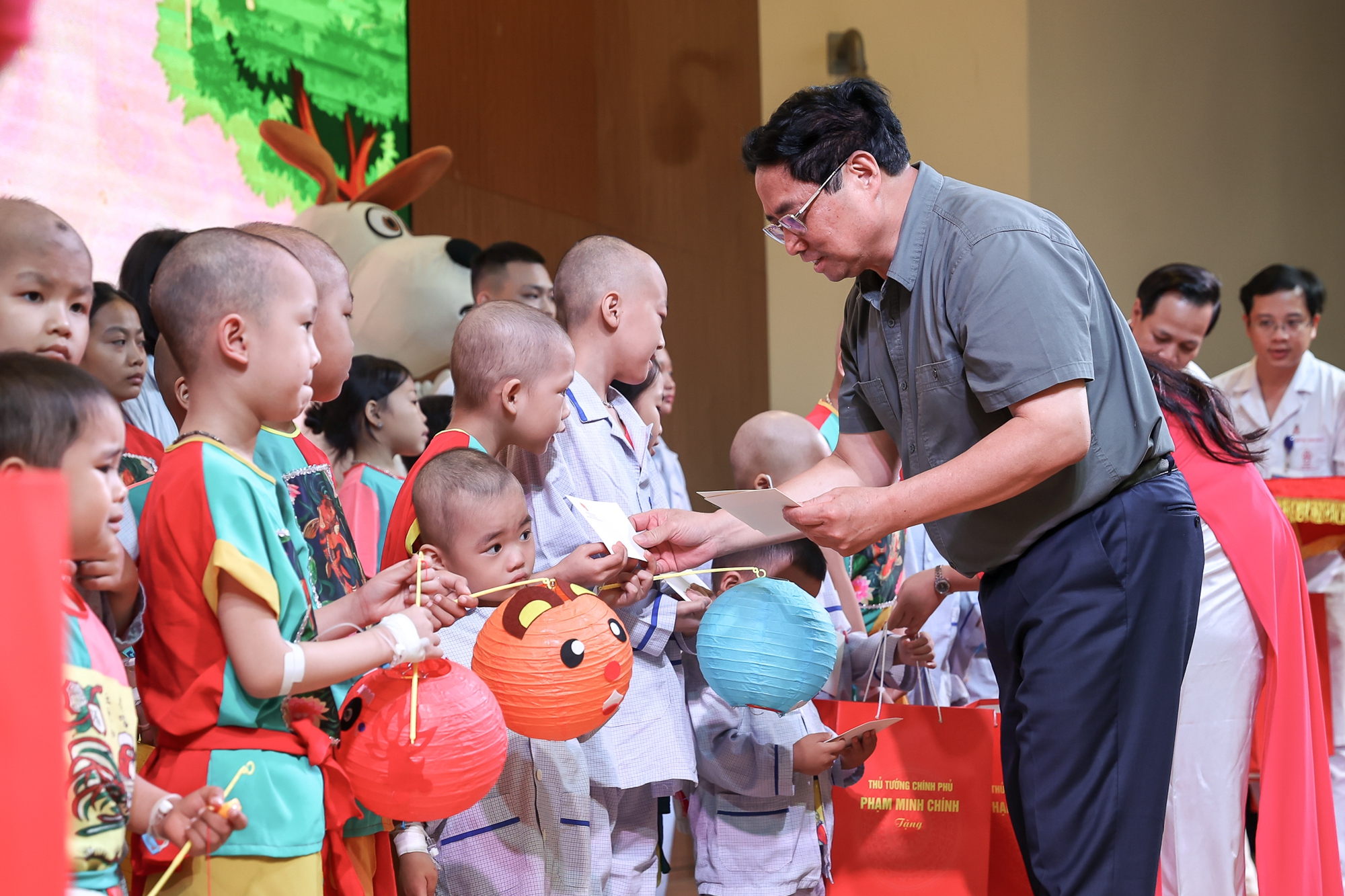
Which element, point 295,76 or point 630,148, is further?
point 630,148

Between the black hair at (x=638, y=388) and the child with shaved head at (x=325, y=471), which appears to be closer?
the child with shaved head at (x=325, y=471)

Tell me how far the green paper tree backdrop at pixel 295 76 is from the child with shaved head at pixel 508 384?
2.32m

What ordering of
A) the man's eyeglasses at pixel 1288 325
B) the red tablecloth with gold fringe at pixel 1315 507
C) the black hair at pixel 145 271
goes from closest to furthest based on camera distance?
the black hair at pixel 145 271 < the red tablecloth with gold fringe at pixel 1315 507 < the man's eyeglasses at pixel 1288 325

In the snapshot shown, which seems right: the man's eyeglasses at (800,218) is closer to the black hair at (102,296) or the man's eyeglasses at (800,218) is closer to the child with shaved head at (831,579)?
the child with shaved head at (831,579)

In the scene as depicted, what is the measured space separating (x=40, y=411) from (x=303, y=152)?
282cm

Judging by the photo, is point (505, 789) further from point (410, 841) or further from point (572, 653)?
point (572, 653)

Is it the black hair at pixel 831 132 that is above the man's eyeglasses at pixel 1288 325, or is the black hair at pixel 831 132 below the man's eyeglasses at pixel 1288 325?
above

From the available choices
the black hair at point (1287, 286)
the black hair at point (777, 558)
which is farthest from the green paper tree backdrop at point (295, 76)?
→ the black hair at point (1287, 286)

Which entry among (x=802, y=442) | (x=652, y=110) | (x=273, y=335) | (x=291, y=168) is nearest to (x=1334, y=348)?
(x=652, y=110)

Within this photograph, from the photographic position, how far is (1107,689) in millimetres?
1599

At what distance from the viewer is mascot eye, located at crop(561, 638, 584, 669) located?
4.83 feet

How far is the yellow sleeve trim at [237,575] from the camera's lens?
1.28 meters

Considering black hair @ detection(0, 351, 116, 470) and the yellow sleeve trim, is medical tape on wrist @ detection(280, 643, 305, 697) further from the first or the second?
black hair @ detection(0, 351, 116, 470)

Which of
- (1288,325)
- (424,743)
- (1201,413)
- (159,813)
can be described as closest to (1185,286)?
(1288,325)
